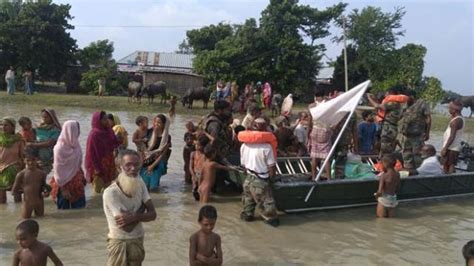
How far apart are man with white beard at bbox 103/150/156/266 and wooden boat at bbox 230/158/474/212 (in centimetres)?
360

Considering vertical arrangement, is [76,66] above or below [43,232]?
above

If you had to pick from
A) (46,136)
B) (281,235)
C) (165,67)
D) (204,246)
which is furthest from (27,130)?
(165,67)

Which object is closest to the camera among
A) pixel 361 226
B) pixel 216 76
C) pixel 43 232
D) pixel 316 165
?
pixel 43 232

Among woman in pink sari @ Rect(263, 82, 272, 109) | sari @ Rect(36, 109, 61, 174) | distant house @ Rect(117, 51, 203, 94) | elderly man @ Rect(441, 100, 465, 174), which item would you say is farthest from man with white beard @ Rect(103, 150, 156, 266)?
distant house @ Rect(117, 51, 203, 94)

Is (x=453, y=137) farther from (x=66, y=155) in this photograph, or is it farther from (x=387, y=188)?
(x=66, y=155)

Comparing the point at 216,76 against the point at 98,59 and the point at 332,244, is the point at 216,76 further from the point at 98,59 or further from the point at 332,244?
the point at 332,244

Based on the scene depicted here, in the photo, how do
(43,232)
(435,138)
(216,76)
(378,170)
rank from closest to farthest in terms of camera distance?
(43,232), (378,170), (435,138), (216,76)

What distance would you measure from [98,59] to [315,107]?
2772 centimetres

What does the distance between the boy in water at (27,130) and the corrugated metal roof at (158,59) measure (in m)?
32.8

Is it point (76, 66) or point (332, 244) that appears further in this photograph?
point (76, 66)

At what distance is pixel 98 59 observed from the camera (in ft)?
110

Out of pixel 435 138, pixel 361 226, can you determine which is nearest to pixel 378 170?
pixel 361 226

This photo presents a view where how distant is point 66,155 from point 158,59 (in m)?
35.7

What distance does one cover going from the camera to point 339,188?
26.6 feet
